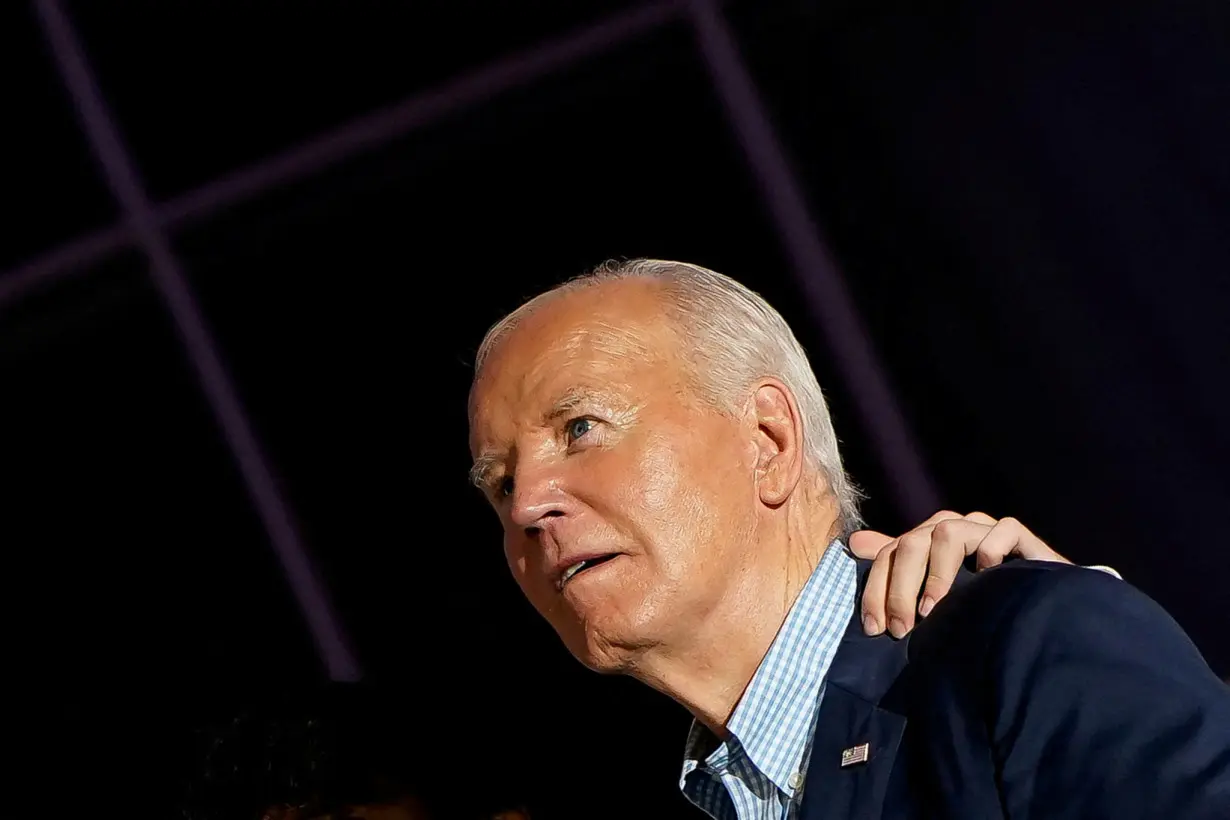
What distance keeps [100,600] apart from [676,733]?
3.25ft

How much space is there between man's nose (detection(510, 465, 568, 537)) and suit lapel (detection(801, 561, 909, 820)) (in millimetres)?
316

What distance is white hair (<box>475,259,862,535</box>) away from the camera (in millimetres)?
1557

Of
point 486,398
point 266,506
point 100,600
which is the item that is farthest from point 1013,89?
point 100,600

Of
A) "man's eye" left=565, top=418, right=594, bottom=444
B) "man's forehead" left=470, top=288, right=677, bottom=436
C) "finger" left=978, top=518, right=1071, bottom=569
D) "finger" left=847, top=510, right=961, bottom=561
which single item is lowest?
"finger" left=978, top=518, right=1071, bottom=569

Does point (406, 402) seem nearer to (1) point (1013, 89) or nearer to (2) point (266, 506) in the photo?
(2) point (266, 506)

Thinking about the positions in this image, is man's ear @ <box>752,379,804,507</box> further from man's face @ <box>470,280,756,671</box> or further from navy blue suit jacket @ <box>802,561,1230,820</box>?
navy blue suit jacket @ <box>802,561,1230,820</box>

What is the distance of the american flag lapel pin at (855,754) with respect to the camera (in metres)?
1.29

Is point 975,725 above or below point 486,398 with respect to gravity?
below

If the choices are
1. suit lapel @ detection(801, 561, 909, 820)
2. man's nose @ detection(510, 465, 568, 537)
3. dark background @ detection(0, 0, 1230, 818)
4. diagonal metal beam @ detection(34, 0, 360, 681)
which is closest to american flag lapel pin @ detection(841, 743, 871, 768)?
suit lapel @ detection(801, 561, 909, 820)

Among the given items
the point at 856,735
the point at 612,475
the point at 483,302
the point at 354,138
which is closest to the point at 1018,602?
the point at 856,735

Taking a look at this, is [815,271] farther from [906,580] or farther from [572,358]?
[906,580]

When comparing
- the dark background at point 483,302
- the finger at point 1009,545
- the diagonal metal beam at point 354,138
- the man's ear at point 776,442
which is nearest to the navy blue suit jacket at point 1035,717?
the finger at point 1009,545

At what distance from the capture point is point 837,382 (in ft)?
7.04

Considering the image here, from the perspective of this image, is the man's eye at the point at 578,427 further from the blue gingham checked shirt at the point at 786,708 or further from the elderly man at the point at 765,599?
the blue gingham checked shirt at the point at 786,708
